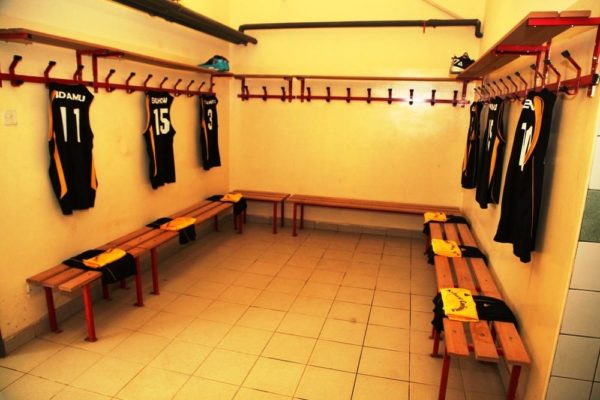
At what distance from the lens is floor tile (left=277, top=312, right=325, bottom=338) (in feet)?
9.86

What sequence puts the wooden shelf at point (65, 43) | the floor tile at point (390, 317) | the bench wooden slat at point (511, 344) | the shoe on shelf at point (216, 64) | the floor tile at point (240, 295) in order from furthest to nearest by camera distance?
the shoe on shelf at point (216, 64) < the floor tile at point (240, 295) < the floor tile at point (390, 317) < the wooden shelf at point (65, 43) < the bench wooden slat at point (511, 344)

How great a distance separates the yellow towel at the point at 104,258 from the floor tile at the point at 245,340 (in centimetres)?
103

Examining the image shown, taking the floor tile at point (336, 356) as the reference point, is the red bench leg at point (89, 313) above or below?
above

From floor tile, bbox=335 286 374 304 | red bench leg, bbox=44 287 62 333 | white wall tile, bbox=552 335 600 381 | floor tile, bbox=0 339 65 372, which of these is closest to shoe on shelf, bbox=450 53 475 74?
floor tile, bbox=335 286 374 304

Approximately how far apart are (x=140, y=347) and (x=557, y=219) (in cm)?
262

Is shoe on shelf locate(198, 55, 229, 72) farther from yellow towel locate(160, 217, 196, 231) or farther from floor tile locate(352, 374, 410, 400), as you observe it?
floor tile locate(352, 374, 410, 400)

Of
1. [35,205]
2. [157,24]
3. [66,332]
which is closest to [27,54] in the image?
[35,205]

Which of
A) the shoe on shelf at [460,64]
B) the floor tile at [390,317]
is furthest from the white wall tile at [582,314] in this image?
the shoe on shelf at [460,64]

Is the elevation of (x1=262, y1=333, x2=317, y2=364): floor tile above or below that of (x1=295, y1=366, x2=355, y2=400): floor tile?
above

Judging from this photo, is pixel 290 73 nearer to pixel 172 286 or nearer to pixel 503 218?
pixel 172 286

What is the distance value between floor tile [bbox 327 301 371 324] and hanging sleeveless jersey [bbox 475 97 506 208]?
1.26 metres

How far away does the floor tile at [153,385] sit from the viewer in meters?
2.30

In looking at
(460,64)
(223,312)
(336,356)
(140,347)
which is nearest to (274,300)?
(223,312)

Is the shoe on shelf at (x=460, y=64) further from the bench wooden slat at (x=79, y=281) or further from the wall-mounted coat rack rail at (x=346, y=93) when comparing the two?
the bench wooden slat at (x=79, y=281)
